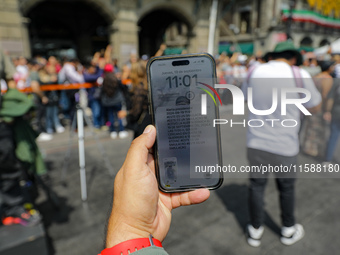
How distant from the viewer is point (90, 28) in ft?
56.2

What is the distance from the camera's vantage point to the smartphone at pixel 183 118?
1.27 m

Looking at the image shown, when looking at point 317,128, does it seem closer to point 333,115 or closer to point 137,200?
point 333,115

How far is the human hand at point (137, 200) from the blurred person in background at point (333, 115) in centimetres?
351

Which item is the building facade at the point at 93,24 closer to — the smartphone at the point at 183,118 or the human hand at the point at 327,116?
the human hand at the point at 327,116

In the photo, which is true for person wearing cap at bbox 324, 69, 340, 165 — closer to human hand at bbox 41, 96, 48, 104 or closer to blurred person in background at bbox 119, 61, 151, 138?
blurred person in background at bbox 119, 61, 151, 138

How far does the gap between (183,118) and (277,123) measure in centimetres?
139

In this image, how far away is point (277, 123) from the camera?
7.68ft

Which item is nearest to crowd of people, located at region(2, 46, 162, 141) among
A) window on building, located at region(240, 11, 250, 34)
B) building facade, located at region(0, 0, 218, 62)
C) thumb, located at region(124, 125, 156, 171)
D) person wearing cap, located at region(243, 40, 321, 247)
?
building facade, located at region(0, 0, 218, 62)

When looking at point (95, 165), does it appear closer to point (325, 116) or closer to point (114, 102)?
point (114, 102)

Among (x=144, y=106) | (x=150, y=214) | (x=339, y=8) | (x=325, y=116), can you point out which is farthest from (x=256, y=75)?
(x=339, y=8)

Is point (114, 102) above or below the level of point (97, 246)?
above

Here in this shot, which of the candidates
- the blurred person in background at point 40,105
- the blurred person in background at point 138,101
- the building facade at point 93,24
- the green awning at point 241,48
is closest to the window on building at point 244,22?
the green awning at point 241,48

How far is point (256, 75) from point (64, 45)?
17.2 meters

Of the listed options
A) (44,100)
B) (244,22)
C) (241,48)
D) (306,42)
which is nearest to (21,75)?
(44,100)
